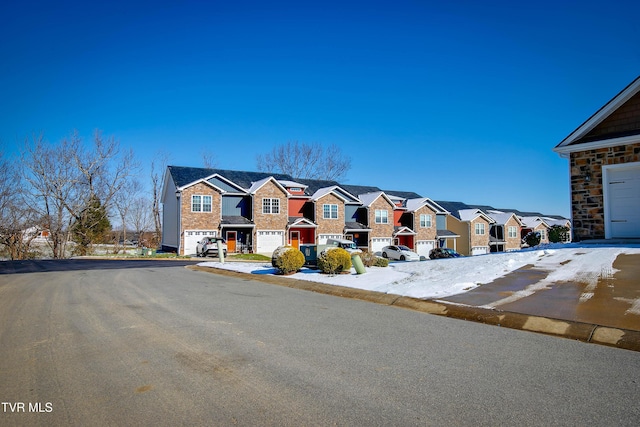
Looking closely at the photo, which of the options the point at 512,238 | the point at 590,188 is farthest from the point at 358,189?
the point at 590,188

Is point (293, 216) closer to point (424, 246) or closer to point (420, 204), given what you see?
point (420, 204)

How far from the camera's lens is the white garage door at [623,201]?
1347 centimetres

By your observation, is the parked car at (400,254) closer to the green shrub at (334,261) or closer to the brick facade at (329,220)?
the brick facade at (329,220)

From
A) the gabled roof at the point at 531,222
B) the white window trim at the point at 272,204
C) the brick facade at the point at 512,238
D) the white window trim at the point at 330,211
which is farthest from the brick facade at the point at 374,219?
the gabled roof at the point at 531,222

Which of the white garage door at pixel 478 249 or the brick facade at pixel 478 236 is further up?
the brick facade at pixel 478 236

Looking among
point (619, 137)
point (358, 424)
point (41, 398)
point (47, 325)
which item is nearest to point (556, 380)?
point (358, 424)

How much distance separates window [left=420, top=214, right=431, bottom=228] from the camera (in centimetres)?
4884

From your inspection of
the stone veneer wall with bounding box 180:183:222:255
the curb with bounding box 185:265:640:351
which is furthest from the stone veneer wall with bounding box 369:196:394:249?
the curb with bounding box 185:265:640:351

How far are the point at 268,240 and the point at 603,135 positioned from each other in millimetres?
29051

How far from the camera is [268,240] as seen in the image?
38.6 m

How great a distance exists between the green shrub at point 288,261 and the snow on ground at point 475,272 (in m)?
0.36

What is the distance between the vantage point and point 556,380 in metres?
4.24

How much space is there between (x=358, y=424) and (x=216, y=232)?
3435 centimetres

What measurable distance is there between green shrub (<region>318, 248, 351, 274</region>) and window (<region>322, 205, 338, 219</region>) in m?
28.6
